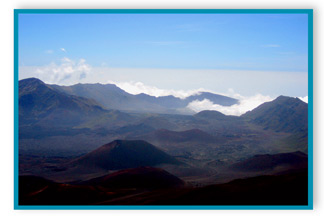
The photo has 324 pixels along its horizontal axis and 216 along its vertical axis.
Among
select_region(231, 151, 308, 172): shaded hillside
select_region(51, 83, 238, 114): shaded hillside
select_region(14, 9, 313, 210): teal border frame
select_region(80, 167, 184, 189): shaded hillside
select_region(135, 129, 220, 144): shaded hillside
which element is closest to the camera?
select_region(14, 9, 313, 210): teal border frame

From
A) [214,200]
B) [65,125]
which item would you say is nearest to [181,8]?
[214,200]

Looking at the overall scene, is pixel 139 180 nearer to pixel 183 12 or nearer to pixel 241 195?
pixel 241 195

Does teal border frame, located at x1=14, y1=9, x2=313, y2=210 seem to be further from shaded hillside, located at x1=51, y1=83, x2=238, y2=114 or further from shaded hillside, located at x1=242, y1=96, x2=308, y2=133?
shaded hillside, located at x1=51, y1=83, x2=238, y2=114

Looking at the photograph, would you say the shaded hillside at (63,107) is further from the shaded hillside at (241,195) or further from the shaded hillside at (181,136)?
the shaded hillside at (241,195)

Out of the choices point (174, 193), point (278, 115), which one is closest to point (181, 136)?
point (278, 115)

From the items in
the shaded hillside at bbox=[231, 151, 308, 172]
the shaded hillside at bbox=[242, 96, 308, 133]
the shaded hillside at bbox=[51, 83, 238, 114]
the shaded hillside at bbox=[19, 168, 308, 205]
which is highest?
the shaded hillside at bbox=[51, 83, 238, 114]

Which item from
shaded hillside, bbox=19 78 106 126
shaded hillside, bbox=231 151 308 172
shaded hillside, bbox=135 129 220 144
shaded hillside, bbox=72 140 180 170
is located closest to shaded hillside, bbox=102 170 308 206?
shaded hillside, bbox=231 151 308 172
